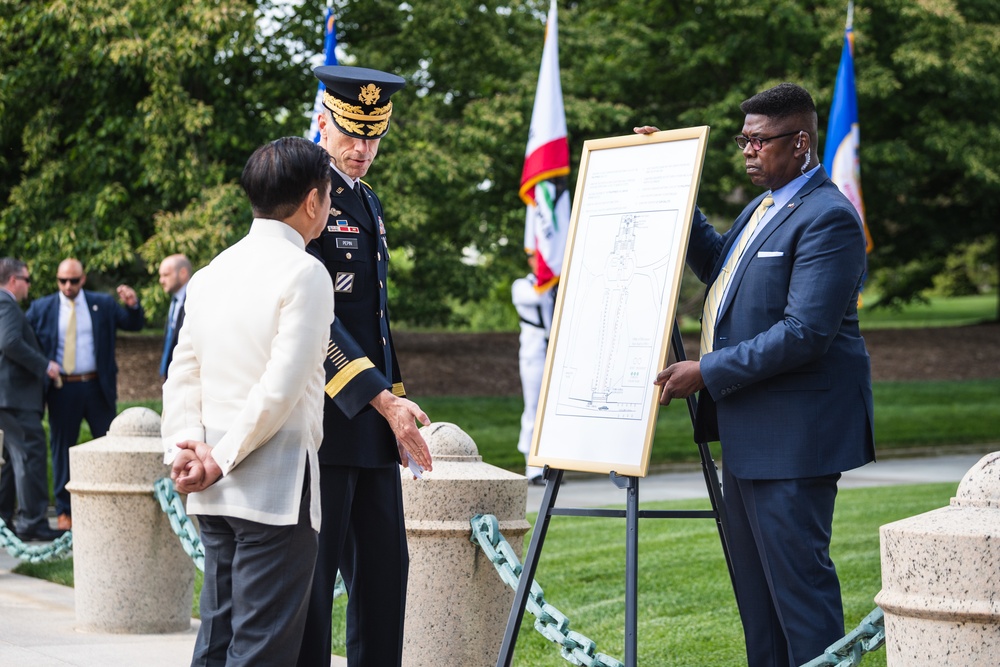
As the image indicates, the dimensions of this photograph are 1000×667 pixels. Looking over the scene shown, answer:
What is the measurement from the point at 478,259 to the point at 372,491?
1973 centimetres

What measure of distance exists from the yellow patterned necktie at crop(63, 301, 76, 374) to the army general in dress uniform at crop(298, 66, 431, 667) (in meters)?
6.92

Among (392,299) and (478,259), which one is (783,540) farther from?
(478,259)

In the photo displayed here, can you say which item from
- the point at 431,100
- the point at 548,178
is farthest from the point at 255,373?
the point at 431,100

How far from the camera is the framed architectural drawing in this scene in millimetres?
4652

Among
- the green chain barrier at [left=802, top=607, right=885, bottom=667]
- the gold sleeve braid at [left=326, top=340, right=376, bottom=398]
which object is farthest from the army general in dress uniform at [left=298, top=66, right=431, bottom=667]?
the green chain barrier at [left=802, top=607, right=885, bottom=667]

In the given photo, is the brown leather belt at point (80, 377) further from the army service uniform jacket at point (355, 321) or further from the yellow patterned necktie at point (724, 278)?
the yellow patterned necktie at point (724, 278)

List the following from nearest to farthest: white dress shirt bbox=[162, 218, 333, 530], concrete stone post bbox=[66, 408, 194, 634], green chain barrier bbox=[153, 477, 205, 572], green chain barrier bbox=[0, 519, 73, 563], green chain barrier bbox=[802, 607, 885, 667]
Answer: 1. white dress shirt bbox=[162, 218, 333, 530]
2. green chain barrier bbox=[802, 607, 885, 667]
3. green chain barrier bbox=[153, 477, 205, 572]
4. concrete stone post bbox=[66, 408, 194, 634]
5. green chain barrier bbox=[0, 519, 73, 563]

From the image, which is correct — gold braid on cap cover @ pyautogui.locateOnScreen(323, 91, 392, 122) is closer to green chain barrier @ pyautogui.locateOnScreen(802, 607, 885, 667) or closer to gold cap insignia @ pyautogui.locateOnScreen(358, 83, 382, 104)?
gold cap insignia @ pyautogui.locateOnScreen(358, 83, 382, 104)

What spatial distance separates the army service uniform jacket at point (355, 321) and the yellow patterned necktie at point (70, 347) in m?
7.02

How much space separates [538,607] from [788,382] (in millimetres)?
1266

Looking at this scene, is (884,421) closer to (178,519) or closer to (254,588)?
(178,519)

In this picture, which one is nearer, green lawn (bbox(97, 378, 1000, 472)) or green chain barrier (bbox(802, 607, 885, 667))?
green chain barrier (bbox(802, 607, 885, 667))

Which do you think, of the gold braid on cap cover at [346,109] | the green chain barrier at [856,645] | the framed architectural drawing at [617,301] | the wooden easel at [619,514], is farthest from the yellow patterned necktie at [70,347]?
the green chain barrier at [856,645]

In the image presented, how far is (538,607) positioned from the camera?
4809mm
